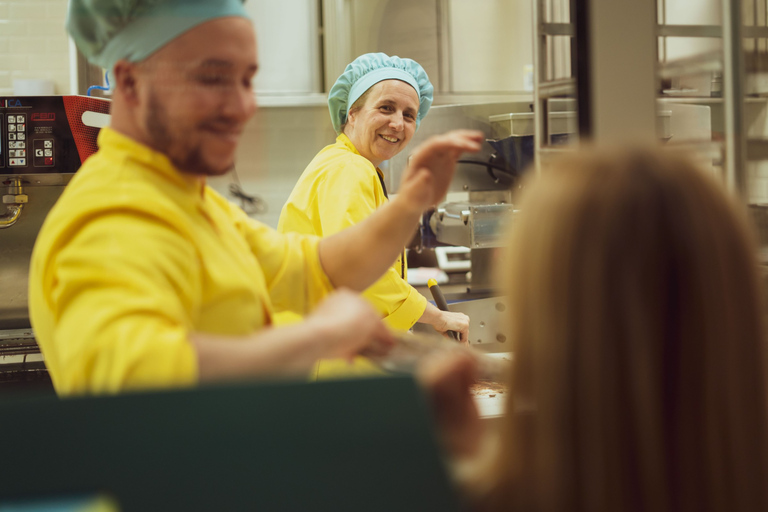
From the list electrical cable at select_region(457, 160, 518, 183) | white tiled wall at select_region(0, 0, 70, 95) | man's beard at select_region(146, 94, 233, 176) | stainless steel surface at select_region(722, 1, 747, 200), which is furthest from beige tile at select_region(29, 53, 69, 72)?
stainless steel surface at select_region(722, 1, 747, 200)

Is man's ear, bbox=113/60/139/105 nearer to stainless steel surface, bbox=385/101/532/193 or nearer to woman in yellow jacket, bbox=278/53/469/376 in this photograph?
woman in yellow jacket, bbox=278/53/469/376

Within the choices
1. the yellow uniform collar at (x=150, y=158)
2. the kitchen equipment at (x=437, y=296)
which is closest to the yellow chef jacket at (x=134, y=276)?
the yellow uniform collar at (x=150, y=158)

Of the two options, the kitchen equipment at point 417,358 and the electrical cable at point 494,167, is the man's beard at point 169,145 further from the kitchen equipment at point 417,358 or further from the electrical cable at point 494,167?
the electrical cable at point 494,167

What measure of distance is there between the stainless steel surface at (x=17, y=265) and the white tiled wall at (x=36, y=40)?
11.7 inches

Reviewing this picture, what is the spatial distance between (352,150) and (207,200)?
36 centimetres

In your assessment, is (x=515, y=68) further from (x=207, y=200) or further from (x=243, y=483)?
(x=243, y=483)

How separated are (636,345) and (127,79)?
0.54m

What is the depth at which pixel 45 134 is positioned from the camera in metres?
1.24

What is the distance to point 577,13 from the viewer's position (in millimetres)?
833

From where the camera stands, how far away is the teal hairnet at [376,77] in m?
0.91

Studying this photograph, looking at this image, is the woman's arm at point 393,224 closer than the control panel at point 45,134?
Yes

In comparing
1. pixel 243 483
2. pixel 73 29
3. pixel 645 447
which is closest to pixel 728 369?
pixel 645 447

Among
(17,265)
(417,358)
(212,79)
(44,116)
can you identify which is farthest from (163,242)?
(17,265)

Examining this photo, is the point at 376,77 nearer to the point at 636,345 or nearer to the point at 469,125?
the point at 469,125
